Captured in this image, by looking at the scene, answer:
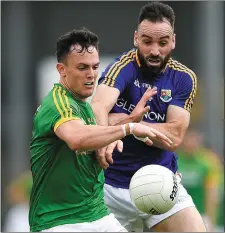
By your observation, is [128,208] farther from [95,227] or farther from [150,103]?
[95,227]

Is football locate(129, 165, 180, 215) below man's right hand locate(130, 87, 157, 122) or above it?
below

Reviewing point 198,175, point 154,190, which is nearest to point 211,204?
point 198,175

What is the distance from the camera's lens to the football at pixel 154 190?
856 centimetres

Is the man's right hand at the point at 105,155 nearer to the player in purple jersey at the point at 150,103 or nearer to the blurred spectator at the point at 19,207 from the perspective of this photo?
the player in purple jersey at the point at 150,103

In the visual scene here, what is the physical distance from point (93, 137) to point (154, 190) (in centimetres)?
116

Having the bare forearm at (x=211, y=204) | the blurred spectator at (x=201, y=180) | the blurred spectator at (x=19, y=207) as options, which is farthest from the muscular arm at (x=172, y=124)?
the blurred spectator at (x=19, y=207)

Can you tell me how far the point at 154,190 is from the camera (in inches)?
337

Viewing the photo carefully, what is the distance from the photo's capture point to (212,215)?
16578 millimetres

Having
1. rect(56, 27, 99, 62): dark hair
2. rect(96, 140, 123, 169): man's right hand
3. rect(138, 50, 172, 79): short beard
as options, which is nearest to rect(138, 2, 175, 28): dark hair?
rect(138, 50, 172, 79): short beard

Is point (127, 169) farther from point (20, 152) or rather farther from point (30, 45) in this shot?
point (30, 45)

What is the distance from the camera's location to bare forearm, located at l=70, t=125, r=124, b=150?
25.0 ft

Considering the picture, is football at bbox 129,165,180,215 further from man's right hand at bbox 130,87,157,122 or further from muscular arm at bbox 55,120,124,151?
muscular arm at bbox 55,120,124,151

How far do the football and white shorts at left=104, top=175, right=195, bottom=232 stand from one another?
3.77 ft

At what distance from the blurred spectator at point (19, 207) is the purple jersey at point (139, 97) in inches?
305
